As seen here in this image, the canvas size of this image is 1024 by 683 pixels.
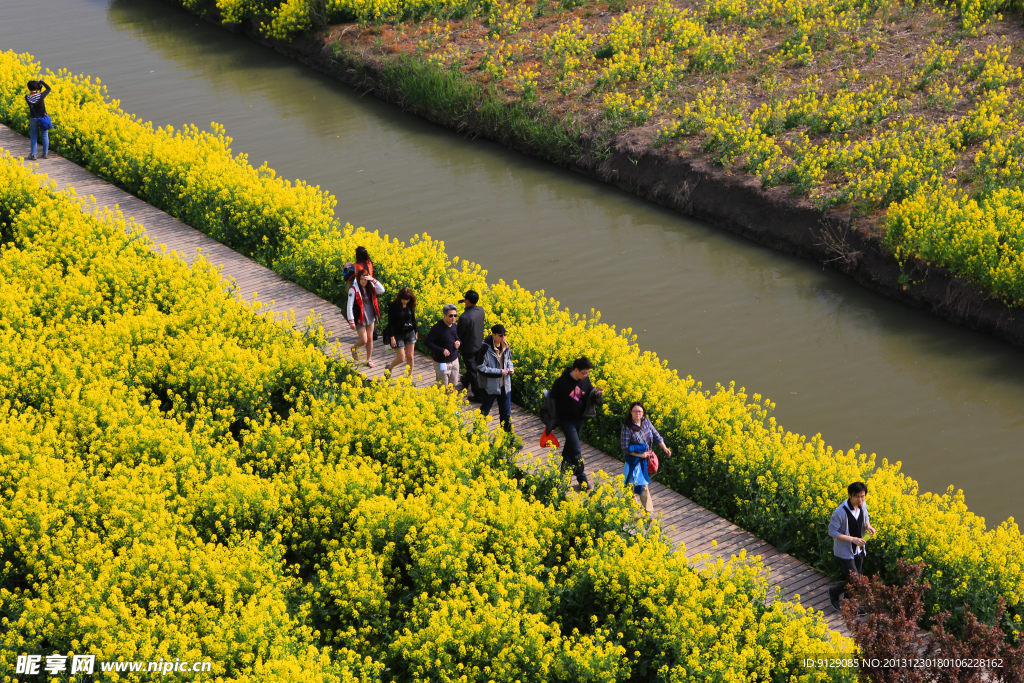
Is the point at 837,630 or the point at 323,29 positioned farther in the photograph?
the point at 323,29

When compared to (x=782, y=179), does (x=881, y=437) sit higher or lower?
lower

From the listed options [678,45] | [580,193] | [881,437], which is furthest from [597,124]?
[881,437]

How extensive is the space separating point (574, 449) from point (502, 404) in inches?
50.6

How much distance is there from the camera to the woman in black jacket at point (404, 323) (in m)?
11.6

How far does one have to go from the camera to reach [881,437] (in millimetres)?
12766

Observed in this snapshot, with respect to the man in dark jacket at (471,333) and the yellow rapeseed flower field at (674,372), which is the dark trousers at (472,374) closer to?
the man in dark jacket at (471,333)

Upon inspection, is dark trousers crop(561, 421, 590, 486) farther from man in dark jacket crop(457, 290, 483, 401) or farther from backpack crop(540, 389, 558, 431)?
man in dark jacket crop(457, 290, 483, 401)

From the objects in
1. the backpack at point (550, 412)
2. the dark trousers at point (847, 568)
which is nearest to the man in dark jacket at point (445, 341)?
the backpack at point (550, 412)

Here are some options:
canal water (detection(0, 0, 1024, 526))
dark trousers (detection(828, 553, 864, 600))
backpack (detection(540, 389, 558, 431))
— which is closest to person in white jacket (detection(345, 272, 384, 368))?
backpack (detection(540, 389, 558, 431))

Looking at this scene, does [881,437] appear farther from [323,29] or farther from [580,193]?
[323,29]

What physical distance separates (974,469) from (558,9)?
19.3 m

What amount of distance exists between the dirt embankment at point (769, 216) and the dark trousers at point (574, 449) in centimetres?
819

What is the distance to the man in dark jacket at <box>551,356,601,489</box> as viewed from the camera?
10031 mm

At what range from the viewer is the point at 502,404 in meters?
11.1
